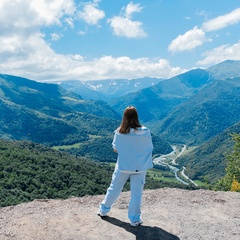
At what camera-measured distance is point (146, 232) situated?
347 inches

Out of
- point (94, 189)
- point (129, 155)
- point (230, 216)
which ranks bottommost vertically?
point (94, 189)

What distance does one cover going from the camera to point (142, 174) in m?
8.80

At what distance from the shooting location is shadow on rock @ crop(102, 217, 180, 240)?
28.2ft

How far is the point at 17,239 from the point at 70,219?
1.79 metres

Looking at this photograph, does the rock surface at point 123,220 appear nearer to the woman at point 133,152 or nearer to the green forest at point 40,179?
Result: the woman at point 133,152

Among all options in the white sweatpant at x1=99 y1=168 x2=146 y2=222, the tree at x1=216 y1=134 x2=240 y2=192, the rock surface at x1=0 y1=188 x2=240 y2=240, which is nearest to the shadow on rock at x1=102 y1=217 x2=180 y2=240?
the rock surface at x1=0 y1=188 x2=240 y2=240

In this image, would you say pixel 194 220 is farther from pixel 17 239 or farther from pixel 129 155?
pixel 17 239

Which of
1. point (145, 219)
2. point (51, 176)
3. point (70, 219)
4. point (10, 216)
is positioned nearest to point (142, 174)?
point (145, 219)

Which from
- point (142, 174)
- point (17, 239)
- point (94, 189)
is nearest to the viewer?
point (17, 239)

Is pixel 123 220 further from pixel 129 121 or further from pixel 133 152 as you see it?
pixel 129 121

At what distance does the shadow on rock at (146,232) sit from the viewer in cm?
859

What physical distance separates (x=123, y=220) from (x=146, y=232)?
0.96 m

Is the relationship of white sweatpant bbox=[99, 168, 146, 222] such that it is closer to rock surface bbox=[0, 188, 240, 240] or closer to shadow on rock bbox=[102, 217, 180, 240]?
shadow on rock bbox=[102, 217, 180, 240]

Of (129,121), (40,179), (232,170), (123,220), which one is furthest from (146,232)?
(40,179)
